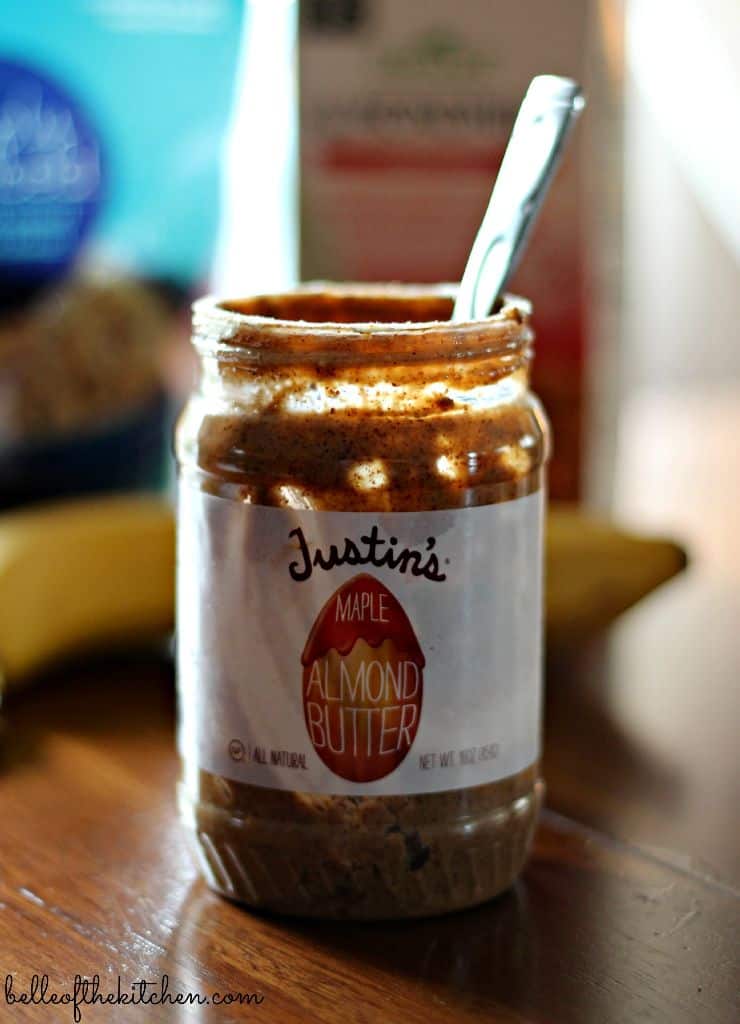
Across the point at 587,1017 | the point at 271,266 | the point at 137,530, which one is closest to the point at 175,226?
the point at 271,266

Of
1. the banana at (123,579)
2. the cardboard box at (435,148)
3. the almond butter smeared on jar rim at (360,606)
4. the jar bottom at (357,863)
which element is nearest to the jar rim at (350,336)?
the almond butter smeared on jar rim at (360,606)

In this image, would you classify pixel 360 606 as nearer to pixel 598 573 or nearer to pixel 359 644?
pixel 359 644

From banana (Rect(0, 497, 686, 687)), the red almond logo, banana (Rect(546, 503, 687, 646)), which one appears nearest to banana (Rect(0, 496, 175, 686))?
banana (Rect(0, 497, 686, 687))

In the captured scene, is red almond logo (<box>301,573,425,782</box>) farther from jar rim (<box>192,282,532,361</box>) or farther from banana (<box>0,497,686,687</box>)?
banana (<box>0,497,686,687</box>)

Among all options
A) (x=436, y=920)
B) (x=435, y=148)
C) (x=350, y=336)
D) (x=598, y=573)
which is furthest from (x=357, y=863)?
(x=435, y=148)

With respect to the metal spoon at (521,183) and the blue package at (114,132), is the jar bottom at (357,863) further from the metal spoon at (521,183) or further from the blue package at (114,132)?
the blue package at (114,132)

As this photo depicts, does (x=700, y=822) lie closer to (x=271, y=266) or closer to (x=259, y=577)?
(x=259, y=577)
